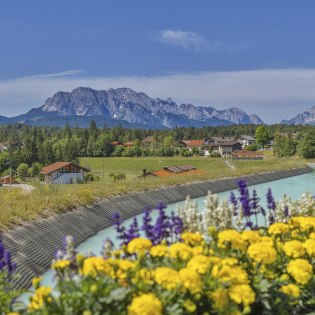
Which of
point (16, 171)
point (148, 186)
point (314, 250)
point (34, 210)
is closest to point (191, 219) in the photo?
point (314, 250)

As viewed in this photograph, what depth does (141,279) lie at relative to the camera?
16.3ft

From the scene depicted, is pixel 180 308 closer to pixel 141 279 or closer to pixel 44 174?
pixel 141 279

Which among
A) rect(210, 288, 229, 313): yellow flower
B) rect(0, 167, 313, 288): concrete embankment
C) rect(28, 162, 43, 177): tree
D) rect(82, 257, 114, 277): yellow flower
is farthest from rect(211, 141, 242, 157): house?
rect(210, 288, 229, 313): yellow flower

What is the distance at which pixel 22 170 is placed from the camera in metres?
116

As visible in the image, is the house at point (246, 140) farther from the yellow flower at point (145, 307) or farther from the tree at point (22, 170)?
the yellow flower at point (145, 307)

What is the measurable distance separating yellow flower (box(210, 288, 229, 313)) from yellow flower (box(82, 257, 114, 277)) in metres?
1.15

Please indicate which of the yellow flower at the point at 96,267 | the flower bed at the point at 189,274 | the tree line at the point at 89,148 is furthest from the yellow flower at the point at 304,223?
the tree line at the point at 89,148

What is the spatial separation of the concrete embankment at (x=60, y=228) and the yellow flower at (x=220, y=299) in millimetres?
7631

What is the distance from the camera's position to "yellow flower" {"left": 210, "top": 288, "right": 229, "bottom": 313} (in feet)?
15.5

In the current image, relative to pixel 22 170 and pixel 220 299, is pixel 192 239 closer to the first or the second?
pixel 220 299

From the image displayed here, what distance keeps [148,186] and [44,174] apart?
2628 inches

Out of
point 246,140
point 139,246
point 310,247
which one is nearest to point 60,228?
point 139,246

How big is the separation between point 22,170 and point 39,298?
116 metres

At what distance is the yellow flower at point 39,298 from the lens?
465 centimetres
